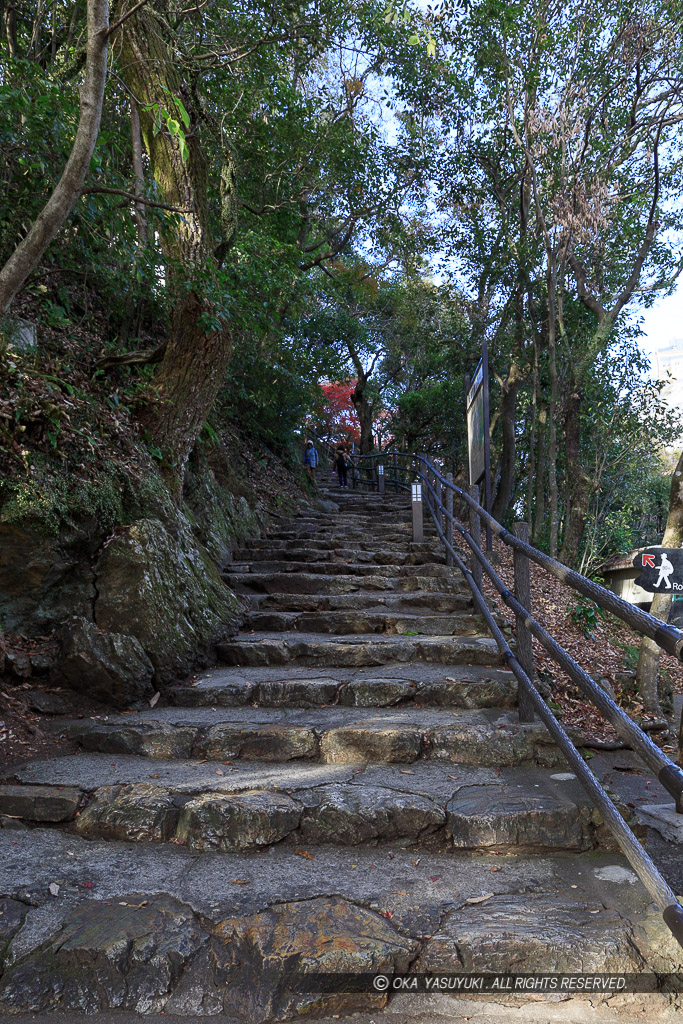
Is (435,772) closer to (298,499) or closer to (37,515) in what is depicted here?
(37,515)

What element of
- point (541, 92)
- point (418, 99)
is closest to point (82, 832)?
point (541, 92)

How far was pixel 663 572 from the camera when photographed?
2389mm

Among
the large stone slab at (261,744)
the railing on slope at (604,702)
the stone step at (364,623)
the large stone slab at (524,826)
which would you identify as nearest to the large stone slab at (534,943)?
the railing on slope at (604,702)

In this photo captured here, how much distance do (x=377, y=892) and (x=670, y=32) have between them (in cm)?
1121

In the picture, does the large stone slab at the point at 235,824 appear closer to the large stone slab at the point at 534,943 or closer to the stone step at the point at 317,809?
the stone step at the point at 317,809

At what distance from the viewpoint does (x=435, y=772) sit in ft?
9.98

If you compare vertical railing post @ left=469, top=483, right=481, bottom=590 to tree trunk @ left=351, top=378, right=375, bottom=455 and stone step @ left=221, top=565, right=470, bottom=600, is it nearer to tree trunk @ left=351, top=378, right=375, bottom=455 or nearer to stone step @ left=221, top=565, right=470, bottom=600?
stone step @ left=221, top=565, right=470, bottom=600

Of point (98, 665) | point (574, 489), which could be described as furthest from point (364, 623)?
point (574, 489)

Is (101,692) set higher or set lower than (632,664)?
higher

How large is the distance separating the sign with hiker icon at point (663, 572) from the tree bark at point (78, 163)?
11.2 feet

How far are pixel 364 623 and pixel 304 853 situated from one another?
2.59 m

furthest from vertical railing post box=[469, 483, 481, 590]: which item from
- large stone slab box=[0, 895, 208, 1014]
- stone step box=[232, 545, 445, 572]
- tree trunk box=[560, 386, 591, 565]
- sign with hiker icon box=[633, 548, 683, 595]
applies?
tree trunk box=[560, 386, 591, 565]

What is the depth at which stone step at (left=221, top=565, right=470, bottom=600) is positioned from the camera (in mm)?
5914

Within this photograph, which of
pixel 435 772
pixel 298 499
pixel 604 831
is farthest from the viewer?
pixel 298 499
